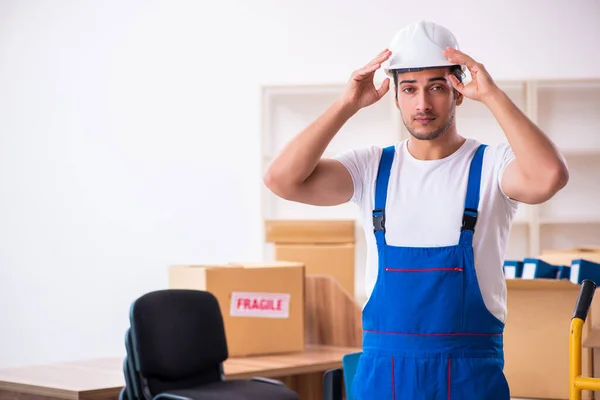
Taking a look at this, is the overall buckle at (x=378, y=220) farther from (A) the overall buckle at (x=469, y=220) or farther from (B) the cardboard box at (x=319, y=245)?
(B) the cardboard box at (x=319, y=245)

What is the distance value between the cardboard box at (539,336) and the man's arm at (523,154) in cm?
77

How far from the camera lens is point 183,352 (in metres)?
3.13

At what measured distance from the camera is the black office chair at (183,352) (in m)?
2.96

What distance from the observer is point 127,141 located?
5434 millimetres

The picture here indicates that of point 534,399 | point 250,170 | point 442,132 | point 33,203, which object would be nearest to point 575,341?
point 442,132

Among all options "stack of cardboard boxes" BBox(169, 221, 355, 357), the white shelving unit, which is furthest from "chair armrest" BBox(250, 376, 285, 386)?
the white shelving unit

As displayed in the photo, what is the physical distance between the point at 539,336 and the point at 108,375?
62.2 inches

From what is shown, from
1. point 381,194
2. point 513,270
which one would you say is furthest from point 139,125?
point 381,194

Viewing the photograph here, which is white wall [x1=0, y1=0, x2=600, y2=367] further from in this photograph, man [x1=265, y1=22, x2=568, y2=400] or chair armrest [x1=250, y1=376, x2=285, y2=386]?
man [x1=265, y1=22, x2=568, y2=400]

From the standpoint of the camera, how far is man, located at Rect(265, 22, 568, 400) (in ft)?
5.57

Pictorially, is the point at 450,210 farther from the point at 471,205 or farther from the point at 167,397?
the point at 167,397

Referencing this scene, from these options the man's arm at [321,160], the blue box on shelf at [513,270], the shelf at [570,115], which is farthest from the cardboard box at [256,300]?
the shelf at [570,115]

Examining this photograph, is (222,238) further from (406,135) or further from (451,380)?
(451,380)

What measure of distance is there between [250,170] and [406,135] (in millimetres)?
994
